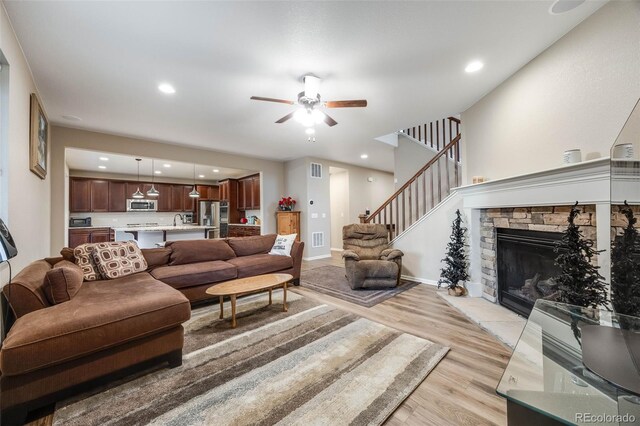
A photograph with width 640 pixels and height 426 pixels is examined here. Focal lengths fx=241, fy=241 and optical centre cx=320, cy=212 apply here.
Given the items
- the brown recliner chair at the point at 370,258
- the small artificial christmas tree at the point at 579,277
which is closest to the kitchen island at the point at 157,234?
the brown recliner chair at the point at 370,258

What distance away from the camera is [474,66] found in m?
2.56

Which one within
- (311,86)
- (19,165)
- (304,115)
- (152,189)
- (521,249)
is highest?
(311,86)

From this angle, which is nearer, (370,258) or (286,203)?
(370,258)

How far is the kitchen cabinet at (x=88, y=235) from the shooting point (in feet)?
21.7

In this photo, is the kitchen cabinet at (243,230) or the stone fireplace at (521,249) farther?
the kitchen cabinet at (243,230)

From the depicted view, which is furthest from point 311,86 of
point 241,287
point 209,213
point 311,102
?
point 209,213

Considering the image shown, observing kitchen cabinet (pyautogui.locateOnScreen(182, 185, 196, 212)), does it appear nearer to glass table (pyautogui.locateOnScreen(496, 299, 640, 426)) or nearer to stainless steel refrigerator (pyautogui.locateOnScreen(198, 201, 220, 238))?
stainless steel refrigerator (pyautogui.locateOnScreen(198, 201, 220, 238))

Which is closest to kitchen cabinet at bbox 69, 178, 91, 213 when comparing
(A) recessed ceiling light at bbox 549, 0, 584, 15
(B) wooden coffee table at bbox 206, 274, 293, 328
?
(B) wooden coffee table at bbox 206, 274, 293, 328

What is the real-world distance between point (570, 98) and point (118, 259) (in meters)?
4.93

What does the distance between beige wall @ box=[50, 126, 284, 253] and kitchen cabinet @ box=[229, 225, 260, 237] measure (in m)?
0.69

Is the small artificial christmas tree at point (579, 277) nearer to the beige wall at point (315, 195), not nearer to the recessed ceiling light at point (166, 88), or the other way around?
the recessed ceiling light at point (166, 88)

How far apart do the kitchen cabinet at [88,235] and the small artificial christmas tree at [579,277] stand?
955 cm

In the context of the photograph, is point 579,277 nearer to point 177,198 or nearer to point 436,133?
point 436,133

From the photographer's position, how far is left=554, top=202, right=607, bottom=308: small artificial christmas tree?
5.75ft
